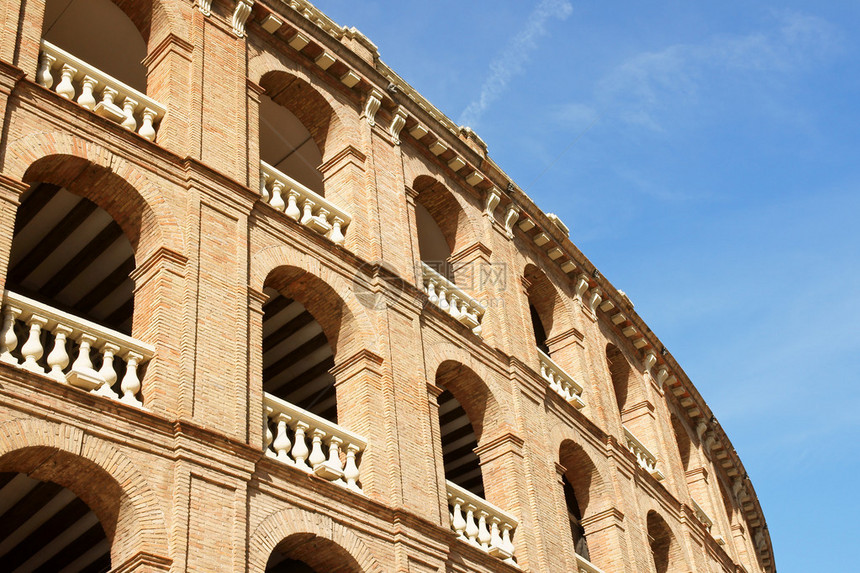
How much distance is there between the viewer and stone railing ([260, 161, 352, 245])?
17.6 meters

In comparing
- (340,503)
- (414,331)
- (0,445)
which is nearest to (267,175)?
(414,331)

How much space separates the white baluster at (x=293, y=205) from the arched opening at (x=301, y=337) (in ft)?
3.75

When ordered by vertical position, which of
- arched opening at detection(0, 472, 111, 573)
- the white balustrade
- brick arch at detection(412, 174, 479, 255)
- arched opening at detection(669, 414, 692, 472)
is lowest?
arched opening at detection(0, 472, 111, 573)

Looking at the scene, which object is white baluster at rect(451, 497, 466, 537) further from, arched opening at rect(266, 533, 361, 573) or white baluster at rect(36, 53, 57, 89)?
white baluster at rect(36, 53, 57, 89)

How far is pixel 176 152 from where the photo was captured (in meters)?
15.9

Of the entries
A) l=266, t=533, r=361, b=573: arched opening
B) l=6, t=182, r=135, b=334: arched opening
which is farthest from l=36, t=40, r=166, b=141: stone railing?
l=266, t=533, r=361, b=573: arched opening

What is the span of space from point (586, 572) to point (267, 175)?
9.36 m

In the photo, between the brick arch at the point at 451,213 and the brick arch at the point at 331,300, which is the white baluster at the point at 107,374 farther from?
the brick arch at the point at 451,213

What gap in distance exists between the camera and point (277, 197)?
1745cm

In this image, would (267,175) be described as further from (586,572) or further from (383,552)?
(586,572)

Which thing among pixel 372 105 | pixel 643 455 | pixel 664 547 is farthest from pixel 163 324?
pixel 664 547

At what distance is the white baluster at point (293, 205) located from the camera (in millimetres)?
17516

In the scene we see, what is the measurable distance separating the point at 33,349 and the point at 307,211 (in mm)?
6298

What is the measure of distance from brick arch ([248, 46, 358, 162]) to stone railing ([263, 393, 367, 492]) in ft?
21.1
